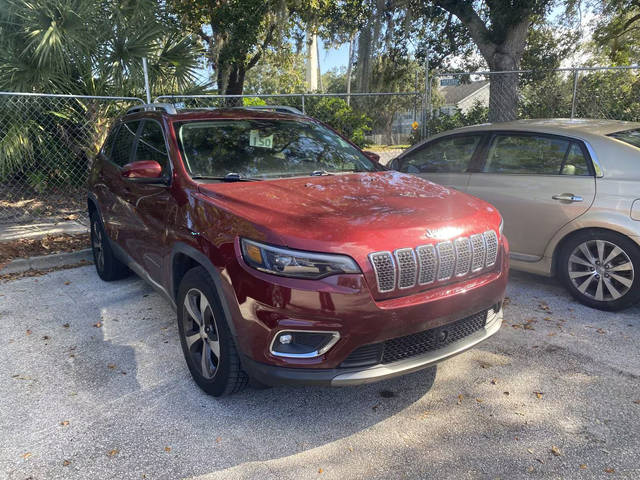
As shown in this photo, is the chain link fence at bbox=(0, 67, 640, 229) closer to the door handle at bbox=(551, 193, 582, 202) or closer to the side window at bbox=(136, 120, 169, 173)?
the side window at bbox=(136, 120, 169, 173)

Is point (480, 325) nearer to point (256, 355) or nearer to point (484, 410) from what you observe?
point (484, 410)

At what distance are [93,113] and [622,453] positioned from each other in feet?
27.2

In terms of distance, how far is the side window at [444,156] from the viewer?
5312 mm

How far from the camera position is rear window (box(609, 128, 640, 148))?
430cm

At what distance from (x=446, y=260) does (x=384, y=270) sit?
0.42 metres

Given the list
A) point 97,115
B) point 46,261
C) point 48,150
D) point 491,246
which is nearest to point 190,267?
point 491,246

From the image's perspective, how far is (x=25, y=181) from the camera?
8.98 metres

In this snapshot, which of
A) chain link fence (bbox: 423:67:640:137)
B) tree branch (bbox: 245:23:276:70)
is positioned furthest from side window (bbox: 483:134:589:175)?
tree branch (bbox: 245:23:276:70)

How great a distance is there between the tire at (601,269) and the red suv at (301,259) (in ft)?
5.46

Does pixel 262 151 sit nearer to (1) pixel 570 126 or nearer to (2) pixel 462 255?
(2) pixel 462 255

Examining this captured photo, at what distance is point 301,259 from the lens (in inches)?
96.3

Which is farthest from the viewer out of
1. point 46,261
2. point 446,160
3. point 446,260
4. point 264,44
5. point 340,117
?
point 264,44

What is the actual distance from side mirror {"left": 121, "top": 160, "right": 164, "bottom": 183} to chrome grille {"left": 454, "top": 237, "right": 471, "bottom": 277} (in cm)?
205

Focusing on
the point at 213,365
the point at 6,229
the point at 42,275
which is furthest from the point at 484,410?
the point at 6,229
